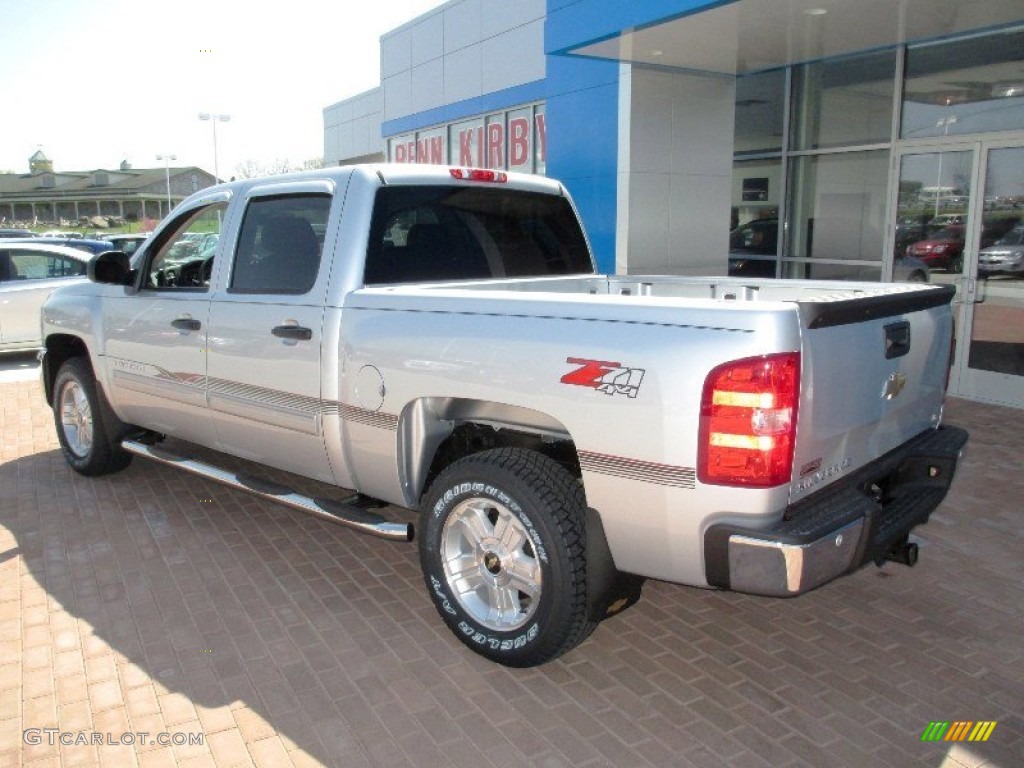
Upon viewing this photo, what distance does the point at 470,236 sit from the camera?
4.65m

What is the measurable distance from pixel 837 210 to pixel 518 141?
622 cm

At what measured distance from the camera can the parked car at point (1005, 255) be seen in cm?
810

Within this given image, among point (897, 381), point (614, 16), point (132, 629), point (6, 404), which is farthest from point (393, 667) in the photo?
point (6, 404)

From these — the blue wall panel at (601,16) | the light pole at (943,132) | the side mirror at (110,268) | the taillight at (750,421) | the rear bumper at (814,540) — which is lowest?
the rear bumper at (814,540)

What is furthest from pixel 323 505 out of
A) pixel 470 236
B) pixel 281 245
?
pixel 470 236

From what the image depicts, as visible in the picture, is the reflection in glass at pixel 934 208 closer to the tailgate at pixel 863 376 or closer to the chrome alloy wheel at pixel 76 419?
the tailgate at pixel 863 376

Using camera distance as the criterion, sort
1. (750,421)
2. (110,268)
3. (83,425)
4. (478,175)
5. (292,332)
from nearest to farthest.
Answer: (750,421) < (292,332) < (478,175) < (110,268) < (83,425)

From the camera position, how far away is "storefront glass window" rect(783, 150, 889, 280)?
9703mm

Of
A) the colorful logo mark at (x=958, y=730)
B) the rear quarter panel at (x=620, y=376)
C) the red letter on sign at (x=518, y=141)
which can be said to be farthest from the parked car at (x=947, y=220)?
the red letter on sign at (x=518, y=141)

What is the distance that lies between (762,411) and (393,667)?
1.93 meters

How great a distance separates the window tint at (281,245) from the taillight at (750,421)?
2254 mm

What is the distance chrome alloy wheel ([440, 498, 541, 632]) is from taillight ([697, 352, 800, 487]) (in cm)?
92

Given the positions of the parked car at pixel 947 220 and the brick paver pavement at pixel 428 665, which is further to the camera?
the parked car at pixel 947 220

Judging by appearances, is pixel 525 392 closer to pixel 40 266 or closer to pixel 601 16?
pixel 601 16
